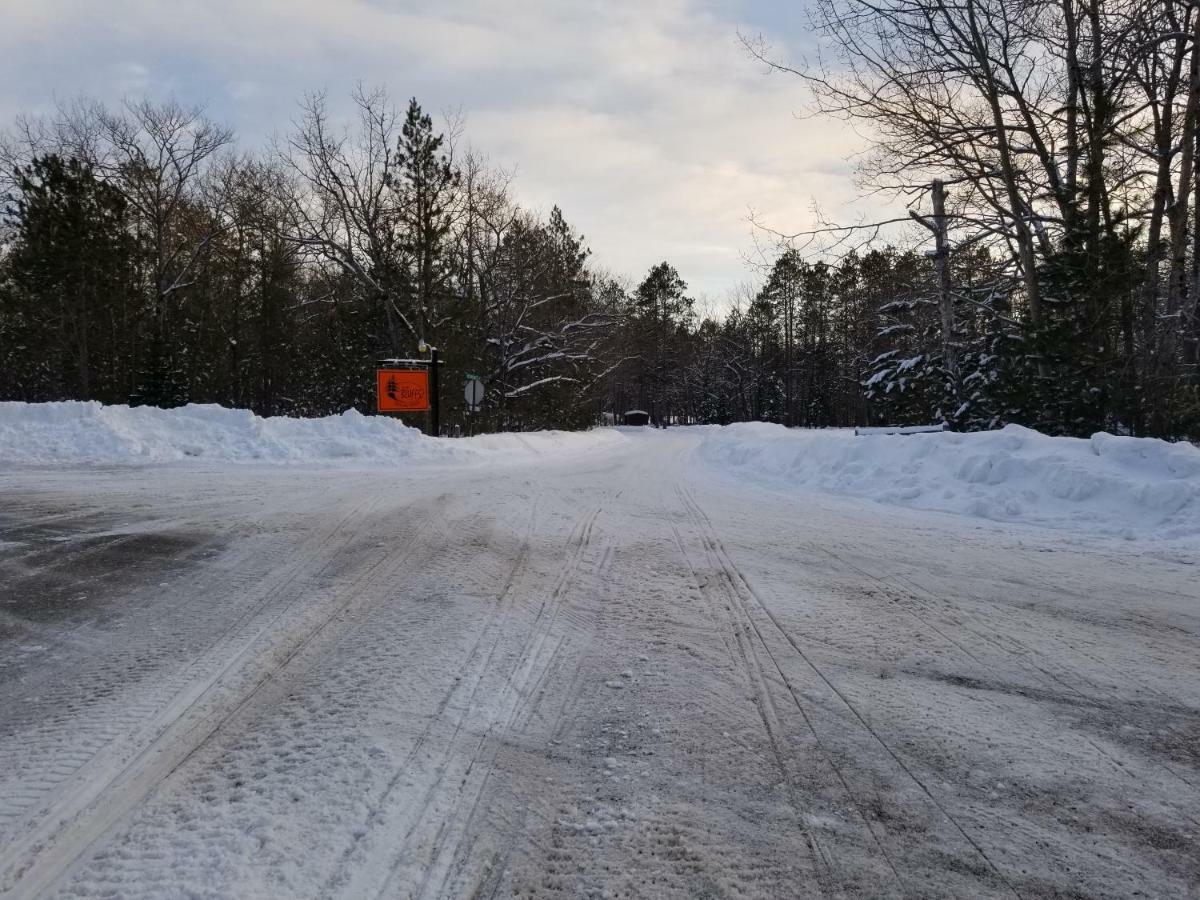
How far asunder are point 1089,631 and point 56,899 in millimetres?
4674

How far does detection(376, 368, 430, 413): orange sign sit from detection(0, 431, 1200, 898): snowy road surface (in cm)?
1242

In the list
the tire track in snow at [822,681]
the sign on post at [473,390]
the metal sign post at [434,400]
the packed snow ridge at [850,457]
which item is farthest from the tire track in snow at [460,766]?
the sign on post at [473,390]

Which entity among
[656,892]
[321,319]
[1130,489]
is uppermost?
[321,319]

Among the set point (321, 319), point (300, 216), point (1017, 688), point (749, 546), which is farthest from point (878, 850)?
point (321, 319)

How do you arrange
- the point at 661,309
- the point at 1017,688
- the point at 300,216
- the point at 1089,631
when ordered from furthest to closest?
the point at 661,309 < the point at 300,216 < the point at 1089,631 < the point at 1017,688

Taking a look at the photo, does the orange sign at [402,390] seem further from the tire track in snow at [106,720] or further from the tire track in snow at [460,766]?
the tire track in snow at [460,766]

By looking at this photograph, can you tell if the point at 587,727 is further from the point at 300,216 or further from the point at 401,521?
the point at 300,216

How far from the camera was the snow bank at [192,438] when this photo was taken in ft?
38.7

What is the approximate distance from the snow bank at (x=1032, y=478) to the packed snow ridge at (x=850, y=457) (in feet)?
0.05

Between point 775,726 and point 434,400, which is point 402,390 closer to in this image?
point 434,400

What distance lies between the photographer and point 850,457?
11.3 metres

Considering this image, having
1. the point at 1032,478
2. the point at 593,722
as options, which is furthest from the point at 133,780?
A: the point at 1032,478

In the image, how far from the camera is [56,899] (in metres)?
1.68

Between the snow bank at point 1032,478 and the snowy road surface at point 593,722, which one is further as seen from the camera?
the snow bank at point 1032,478
